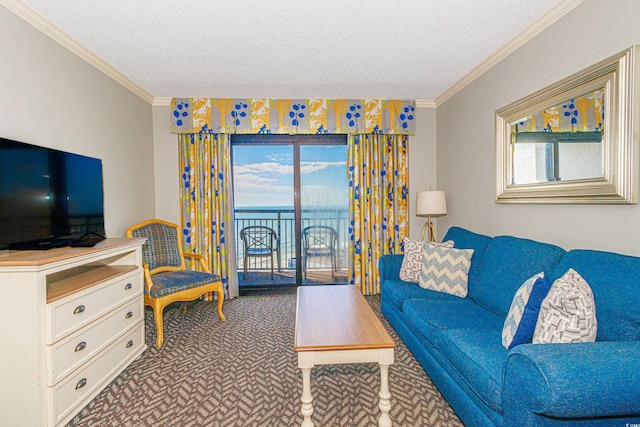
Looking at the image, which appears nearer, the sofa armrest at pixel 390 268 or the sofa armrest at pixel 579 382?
the sofa armrest at pixel 579 382

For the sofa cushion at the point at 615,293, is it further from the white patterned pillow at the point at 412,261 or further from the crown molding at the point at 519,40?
the crown molding at the point at 519,40

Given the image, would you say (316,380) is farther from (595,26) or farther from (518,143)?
(595,26)

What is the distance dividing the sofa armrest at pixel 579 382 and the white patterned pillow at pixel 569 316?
158 mm

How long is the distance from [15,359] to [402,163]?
13.4 ft

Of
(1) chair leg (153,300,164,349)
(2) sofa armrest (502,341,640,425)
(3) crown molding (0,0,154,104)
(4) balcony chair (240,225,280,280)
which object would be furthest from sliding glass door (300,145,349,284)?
(2) sofa armrest (502,341,640,425)

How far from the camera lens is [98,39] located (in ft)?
8.70

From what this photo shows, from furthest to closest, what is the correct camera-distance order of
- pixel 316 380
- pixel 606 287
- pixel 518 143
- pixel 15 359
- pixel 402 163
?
1. pixel 402 163
2. pixel 518 143
3. pixel 316 380
4. pixel 15 359
5. pixel 606 287

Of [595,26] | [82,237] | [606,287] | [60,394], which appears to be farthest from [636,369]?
[82,237]

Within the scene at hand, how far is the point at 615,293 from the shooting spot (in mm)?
1553

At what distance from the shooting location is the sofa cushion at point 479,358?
147 cm

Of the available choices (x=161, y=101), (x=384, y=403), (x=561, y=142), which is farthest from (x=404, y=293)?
(x=161, y=101)

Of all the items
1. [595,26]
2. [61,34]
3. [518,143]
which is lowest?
[518,143]

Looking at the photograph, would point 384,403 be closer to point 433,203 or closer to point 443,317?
point 443,317

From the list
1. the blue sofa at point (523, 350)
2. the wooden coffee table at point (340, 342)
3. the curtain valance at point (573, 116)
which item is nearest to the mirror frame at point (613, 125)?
the curtain valance at point (573, 116)
